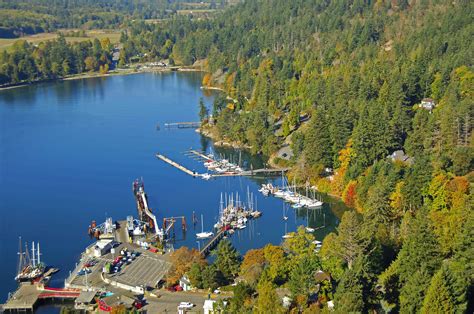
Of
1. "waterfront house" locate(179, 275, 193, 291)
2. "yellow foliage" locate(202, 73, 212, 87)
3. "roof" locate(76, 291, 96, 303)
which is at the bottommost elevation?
"yellow foliage" locate(202, 73, 212, 87)

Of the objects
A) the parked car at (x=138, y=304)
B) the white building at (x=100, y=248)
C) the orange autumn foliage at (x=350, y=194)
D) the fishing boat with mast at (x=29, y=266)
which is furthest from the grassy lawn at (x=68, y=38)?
the parked car at (x=138, y=304)

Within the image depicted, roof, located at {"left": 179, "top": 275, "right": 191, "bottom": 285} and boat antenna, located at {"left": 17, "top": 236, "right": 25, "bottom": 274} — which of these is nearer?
roof, located at {"left": 179, "top": 275, "right": 191, "bottom": 285}

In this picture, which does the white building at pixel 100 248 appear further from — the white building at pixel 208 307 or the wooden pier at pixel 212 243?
the white building at pixel 208 307

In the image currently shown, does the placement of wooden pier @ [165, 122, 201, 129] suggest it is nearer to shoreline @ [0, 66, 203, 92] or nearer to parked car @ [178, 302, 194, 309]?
shoreline @ [0, 66, 203, 92]

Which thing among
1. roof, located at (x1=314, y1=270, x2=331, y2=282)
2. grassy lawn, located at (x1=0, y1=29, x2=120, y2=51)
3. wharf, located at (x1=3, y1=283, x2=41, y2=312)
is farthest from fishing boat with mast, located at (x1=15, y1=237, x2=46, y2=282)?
grassy lawn, located at (x1=0, y1=29, x2=120, y2=51)

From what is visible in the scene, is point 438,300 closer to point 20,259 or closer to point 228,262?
point 228,262

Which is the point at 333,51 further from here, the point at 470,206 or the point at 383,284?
the point at 383,284

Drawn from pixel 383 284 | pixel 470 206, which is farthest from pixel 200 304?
pixel 470 206
